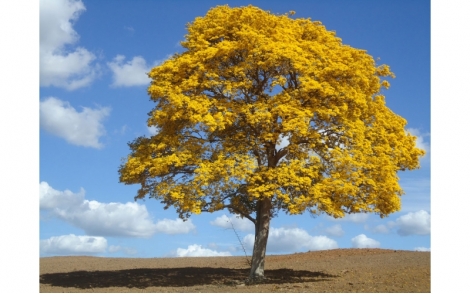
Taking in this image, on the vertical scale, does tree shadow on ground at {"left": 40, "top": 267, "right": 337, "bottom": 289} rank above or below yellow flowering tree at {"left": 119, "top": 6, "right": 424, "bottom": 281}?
below

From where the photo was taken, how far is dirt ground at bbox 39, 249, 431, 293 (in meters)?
16.9

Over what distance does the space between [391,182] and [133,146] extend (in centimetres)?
923

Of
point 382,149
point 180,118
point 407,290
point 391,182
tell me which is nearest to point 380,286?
point 407,290

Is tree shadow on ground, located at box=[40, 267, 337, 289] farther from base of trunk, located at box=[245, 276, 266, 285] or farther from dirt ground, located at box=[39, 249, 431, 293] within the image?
base of trunk, located at box=[245, 276, 266, 285]

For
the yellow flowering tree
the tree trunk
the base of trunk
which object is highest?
the yellow flowering tree

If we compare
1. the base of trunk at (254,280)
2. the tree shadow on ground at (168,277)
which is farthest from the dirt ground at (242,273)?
the base of trunk at (254,280)

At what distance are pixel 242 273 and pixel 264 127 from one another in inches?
300

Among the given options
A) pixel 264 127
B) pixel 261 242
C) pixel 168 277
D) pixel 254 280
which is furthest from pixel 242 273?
pixel 264 127

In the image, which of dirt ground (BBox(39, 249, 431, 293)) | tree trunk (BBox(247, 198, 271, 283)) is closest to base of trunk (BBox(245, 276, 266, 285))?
tree trunk (BBox(247, 198, 271, 283))

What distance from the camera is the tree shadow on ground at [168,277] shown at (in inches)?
752

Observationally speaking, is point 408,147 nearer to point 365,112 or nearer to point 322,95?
point 365,112

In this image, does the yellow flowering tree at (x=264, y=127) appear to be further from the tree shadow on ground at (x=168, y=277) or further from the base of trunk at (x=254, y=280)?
the tree shadow on ground at (x=168, y=277)

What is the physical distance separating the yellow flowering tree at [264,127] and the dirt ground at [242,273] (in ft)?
7.01

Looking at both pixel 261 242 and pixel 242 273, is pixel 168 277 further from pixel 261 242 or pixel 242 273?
pixel 261 242
